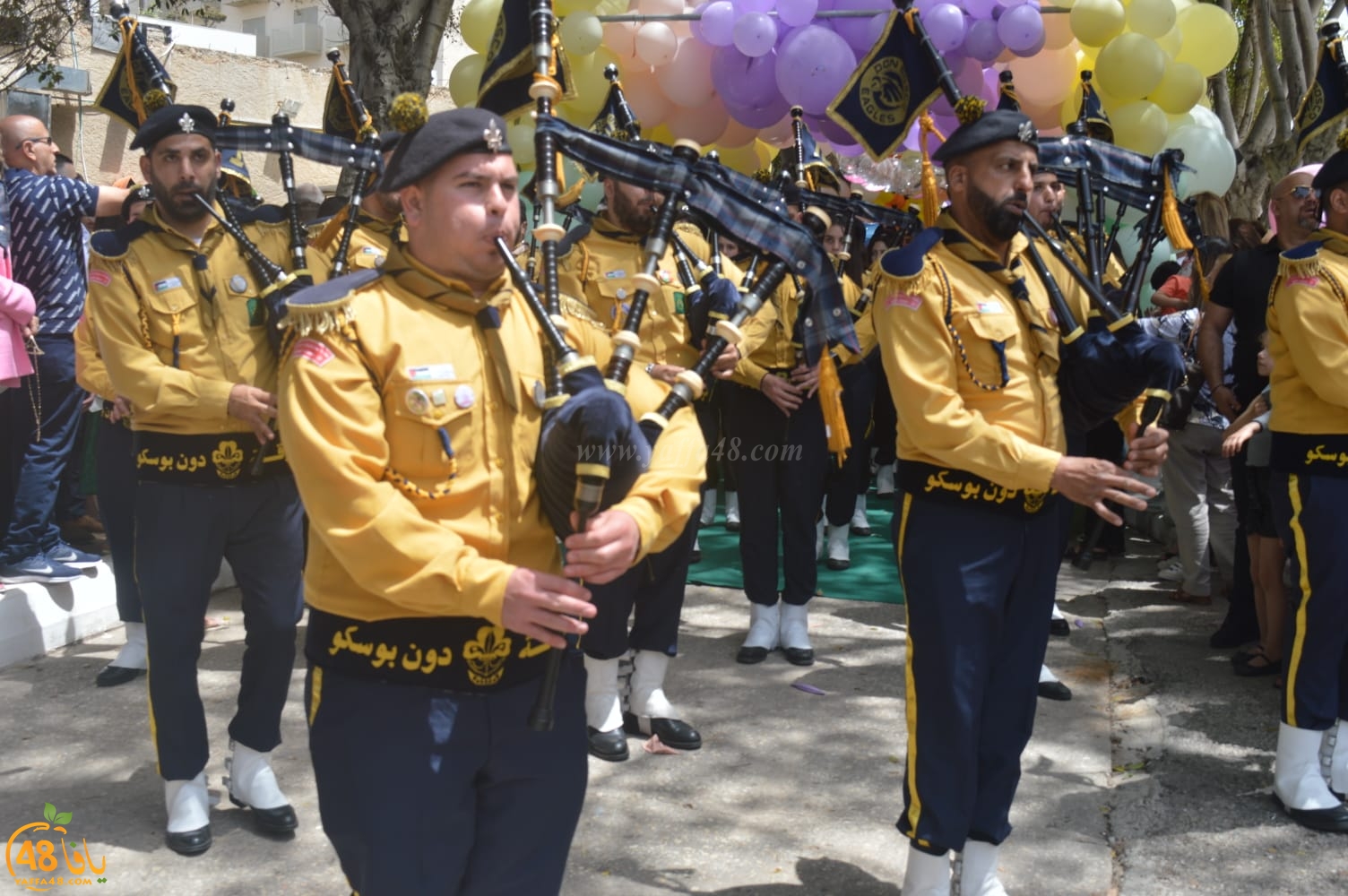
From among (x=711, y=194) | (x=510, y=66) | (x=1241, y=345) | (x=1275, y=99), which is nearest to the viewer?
(x=711, y=194)

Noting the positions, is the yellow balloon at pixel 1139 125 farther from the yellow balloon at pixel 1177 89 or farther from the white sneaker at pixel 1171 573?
the white sneaker at pixel 1171 573

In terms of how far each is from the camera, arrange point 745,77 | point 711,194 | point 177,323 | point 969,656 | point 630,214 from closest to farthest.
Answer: point 711,194 → point 969,656 → point 177,323 → point 630,214 → point 745,77

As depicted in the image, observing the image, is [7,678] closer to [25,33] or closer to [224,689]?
[224,689]

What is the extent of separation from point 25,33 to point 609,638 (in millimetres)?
10881

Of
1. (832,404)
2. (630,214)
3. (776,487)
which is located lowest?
(776,487)

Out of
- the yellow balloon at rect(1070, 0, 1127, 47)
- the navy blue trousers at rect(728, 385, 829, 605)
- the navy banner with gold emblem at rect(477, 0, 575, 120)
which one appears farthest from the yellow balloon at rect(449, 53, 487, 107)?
the navy banner with gold emblem at rect(477, 0, 575, 120)

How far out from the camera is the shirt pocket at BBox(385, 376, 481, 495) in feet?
8.29

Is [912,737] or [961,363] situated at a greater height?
[961,363]

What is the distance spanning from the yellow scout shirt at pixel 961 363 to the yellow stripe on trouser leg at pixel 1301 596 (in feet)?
4.19

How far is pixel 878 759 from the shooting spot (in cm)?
515

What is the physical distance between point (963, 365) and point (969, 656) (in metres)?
0.81

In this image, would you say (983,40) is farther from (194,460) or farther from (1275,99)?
(194,460)

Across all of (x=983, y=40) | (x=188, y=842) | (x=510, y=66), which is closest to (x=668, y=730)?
(x=188, y=842)

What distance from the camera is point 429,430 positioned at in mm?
2541
